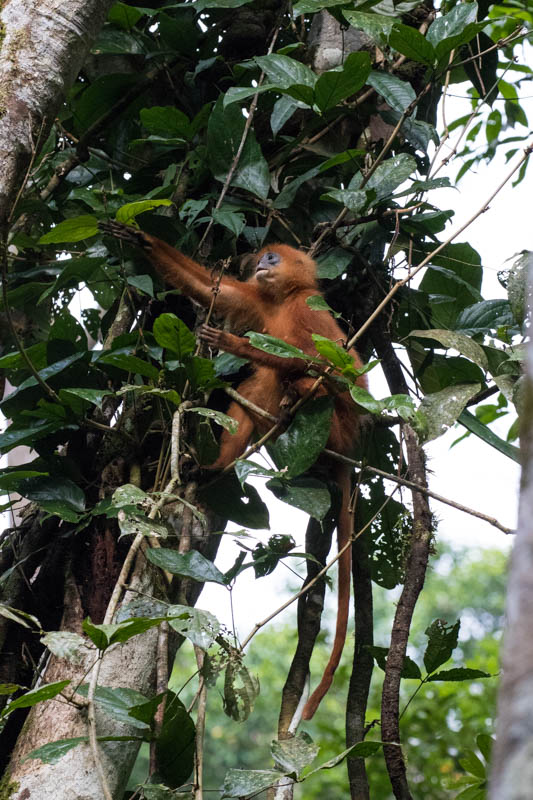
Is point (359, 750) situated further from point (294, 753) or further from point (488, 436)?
point (488, 436)

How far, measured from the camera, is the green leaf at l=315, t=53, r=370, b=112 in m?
2.39

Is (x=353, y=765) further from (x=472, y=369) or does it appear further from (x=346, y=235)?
(x=346, y=235)

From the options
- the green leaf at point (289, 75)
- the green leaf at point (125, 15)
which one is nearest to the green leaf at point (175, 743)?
the green leaf at point (289, 75)

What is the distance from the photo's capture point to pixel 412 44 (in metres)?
2.38

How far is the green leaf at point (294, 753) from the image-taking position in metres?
1.76

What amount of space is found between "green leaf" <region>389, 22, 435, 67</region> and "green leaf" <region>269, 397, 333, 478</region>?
40.8 inches

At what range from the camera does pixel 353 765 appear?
228 cm

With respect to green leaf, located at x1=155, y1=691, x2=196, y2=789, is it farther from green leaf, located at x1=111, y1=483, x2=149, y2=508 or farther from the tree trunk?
the tree trunk

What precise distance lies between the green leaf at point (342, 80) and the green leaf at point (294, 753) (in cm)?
178

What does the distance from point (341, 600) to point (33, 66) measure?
167 cm

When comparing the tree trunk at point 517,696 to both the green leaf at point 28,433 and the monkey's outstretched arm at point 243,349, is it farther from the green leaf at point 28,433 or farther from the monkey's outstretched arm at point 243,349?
the monkey's outstretched arm at point 243,349

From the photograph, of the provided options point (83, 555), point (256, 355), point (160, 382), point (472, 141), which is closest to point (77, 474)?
point (83, 555)

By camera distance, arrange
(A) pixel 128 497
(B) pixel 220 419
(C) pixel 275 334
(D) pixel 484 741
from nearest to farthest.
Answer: (A) pixel 128 497
(B) pixel 220 419
(D) pixel 484 741
(C) pixel 275 334

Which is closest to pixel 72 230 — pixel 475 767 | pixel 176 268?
pixel 176 268
